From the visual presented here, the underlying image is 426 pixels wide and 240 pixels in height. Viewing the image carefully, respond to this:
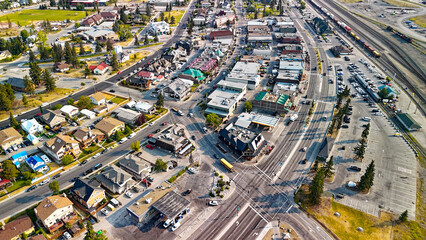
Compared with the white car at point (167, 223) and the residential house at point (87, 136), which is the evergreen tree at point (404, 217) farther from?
the residential house at point (87, 136)

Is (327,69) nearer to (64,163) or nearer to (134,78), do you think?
(134,78)

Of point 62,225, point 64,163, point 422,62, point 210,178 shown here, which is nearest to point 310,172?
point 210,178

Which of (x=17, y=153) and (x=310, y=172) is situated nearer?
(x=310, y=172)

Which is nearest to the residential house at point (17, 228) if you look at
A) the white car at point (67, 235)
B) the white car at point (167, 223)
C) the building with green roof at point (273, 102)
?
the white car at point (67, 235)

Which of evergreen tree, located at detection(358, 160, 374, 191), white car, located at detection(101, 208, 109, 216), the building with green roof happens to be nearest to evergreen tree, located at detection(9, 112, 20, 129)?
white car, located at detection(101, 208, 109, 216)

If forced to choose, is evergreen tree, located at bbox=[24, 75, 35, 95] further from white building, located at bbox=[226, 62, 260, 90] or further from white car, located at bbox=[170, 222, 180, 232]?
white car, located at bbox=[170, 222, 180, 232]

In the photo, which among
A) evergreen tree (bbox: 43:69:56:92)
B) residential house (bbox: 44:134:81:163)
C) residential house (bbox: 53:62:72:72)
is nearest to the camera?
residential house (bbox: 44:134:81:163)

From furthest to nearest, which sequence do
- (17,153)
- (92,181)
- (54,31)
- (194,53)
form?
1. (54,31)
2. (194,53)
3. (17,153)
4. (92,181)
